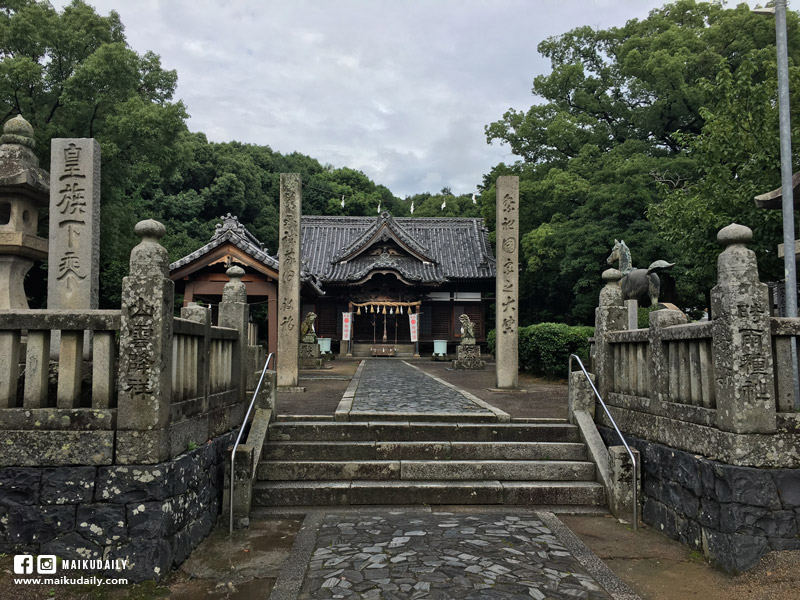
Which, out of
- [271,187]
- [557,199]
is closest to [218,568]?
[557,199]

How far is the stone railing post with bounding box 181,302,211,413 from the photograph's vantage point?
5672 mm

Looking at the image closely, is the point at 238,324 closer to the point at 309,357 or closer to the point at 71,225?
the point at 71,225

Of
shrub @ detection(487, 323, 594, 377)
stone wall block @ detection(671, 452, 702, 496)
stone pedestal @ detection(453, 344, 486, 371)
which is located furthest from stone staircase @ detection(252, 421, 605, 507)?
stone pedestal @ detection(453, 344, 486, 371)

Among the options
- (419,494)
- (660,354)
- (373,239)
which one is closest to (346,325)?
(373,239)

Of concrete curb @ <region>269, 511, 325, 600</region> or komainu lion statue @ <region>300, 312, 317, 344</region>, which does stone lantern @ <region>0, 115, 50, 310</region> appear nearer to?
concrete curb @ <region>269, 511, 325, 600</region>

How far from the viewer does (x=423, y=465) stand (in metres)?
6.73

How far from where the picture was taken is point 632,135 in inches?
1166

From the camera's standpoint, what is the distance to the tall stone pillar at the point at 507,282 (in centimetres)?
1263

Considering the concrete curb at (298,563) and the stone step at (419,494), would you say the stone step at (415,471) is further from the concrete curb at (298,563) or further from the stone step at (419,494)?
Answer: the concrete curb at (298,563)

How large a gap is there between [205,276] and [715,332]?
1922cm

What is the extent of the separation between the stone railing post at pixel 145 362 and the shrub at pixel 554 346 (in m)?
12.1

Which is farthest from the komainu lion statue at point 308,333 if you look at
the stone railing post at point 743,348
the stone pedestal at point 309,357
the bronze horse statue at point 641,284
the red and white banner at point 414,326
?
the stone railing post at point 743,348

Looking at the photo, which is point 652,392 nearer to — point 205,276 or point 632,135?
point 205,276

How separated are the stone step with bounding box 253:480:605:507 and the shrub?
8658 millimetres
